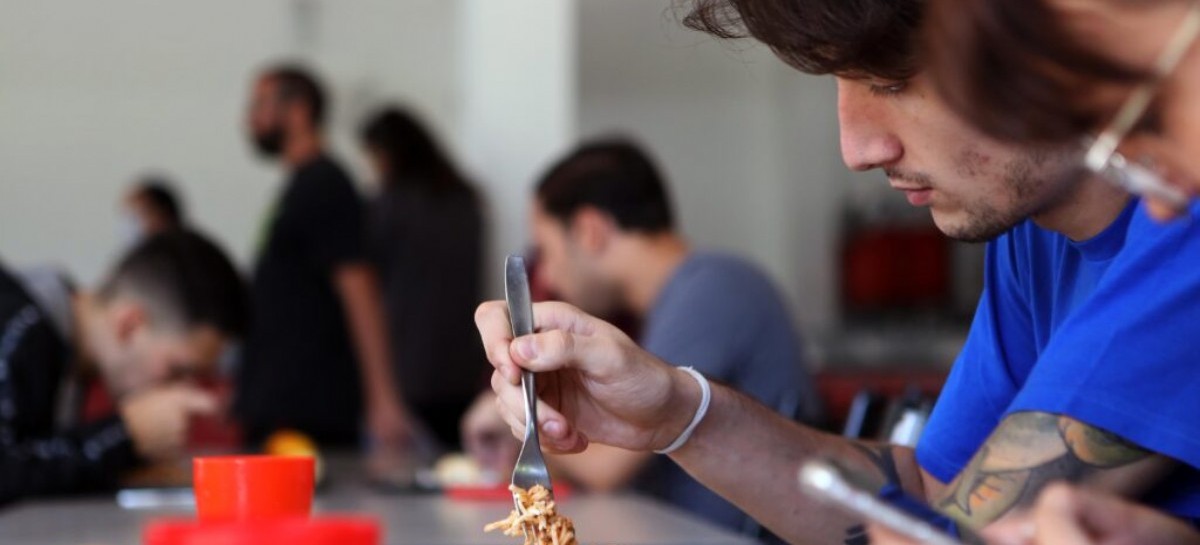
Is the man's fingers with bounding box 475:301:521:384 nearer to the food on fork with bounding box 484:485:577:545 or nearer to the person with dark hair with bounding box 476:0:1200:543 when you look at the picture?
the person with dark hair with bounding box 476:0:1200:543

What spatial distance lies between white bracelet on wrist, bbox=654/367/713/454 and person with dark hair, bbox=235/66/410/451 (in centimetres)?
261

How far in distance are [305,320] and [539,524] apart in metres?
2.99

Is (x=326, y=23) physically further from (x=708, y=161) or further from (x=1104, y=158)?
(x=1104, y=158)

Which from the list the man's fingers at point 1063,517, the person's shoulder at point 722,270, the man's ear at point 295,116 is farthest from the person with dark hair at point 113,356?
the man's fingers at point 1063,517

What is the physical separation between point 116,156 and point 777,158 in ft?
12.0

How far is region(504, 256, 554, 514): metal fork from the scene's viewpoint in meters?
1.10

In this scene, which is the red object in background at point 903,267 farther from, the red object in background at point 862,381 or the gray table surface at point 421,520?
the gray table surface at point 421,520

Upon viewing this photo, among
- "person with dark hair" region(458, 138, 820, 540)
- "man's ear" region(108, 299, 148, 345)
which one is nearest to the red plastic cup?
"person with dark hair" region(458, 138, 820, 540)

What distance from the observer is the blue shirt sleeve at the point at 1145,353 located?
104 centimetres

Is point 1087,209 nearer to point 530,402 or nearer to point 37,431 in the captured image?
point 530,402

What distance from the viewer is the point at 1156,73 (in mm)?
688

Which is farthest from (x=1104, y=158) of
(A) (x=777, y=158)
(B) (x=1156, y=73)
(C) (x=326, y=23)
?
(A) (x=777, y=158)

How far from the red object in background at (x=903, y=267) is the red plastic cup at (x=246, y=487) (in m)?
7.03

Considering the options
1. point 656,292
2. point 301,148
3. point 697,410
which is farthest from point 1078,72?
point 301,148
